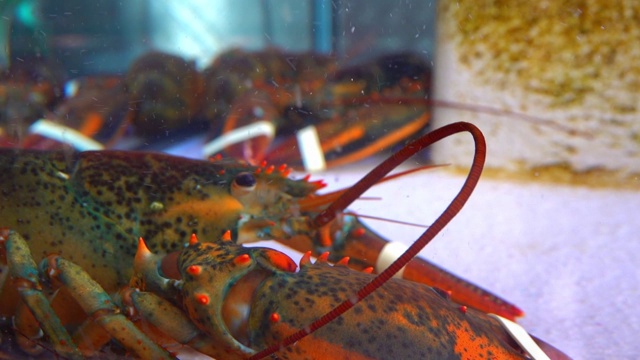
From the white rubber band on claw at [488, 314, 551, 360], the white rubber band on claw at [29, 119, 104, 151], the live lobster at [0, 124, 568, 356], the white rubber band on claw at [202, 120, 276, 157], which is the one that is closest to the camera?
the white rubber band on claw at [488, 314, 551, 360]

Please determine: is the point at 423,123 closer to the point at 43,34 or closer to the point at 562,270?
the point at 562,270

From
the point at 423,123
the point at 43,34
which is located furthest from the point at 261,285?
the point at 43,34

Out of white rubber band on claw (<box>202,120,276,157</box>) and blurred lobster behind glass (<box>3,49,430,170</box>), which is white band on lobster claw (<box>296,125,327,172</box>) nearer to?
blurred lobster behind glass (<box>3,49,430,170</box>)

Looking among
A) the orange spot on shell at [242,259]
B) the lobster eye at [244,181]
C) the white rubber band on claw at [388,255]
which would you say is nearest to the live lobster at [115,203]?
the lobster eye at [244,181]

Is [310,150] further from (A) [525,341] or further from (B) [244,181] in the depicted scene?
(A) [525,341]

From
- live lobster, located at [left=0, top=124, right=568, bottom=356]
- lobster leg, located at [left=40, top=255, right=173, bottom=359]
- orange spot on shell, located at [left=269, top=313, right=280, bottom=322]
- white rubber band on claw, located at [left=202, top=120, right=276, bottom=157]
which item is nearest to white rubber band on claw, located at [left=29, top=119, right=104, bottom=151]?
white rubber band on claw, located at [left=202, top=120, right=276, bottom=157]
